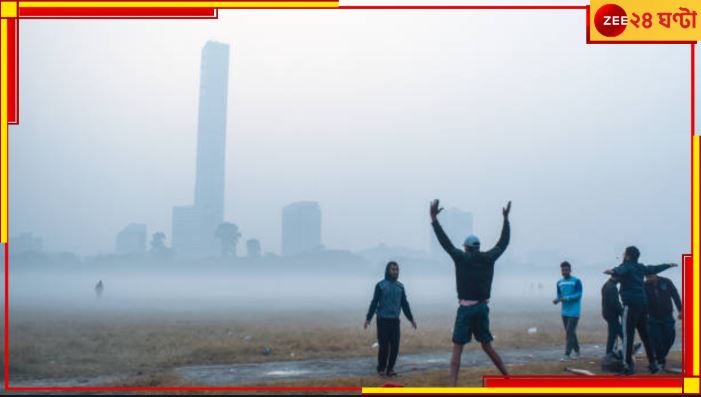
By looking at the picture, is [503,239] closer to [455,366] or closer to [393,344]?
[455,366]

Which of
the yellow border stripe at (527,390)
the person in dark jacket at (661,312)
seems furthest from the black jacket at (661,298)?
the yellow border stripe at (527,390)

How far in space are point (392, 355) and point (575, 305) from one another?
14.5 ft

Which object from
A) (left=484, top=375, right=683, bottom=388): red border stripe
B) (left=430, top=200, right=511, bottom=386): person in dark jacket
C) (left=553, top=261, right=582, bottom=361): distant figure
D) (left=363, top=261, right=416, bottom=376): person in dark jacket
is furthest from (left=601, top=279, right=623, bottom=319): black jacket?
(left=430, top=200, right=511, bottom=386): person in dark jacket

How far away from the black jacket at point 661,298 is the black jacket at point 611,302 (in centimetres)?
79

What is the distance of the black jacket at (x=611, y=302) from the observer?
485 inches

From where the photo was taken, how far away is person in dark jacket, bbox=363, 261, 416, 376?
10445mm

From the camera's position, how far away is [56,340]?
55.3 ft

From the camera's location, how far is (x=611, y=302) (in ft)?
40.6

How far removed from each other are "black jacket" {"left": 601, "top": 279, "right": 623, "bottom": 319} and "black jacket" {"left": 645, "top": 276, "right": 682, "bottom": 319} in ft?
2.61

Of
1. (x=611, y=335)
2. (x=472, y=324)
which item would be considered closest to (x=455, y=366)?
(x=472, y=324)

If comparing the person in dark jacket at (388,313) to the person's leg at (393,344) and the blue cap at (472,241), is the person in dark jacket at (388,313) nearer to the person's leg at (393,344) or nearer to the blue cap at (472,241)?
the person's leg at (393,344)

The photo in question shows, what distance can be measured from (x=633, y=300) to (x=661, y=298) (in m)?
1.32

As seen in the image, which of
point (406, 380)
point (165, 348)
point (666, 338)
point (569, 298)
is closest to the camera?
point (406, 380)

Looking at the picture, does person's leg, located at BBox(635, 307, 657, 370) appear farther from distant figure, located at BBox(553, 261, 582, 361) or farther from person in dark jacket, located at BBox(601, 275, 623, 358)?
distant figure, located at BBox(553, 261, 582, 361)
